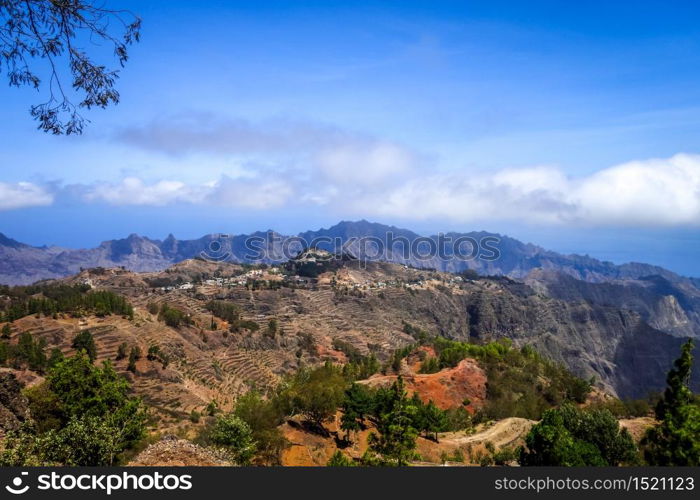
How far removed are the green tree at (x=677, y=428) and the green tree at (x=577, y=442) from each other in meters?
2.37

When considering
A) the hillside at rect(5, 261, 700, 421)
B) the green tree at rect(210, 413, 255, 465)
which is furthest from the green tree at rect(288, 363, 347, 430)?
the hillside at rect(5, 261, 700, 421)

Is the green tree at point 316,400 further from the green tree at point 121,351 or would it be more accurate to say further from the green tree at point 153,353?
the green tree at point 121,351

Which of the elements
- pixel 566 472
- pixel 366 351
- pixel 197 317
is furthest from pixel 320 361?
pixel 566 472

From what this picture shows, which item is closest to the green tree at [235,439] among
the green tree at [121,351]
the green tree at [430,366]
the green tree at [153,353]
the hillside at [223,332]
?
the hillside at [223,332]

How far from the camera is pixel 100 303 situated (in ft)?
335

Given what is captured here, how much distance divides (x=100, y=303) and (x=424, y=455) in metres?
87.7

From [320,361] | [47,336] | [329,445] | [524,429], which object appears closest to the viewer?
[329,445]

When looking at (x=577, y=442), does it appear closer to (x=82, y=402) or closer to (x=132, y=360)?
(x=82, y=402)

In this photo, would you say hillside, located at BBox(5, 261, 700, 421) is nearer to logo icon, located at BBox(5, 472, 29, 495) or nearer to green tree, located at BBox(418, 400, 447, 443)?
green tree, located at BBox(418, 400, 447, 443)

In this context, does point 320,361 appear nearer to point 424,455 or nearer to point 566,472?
point 424,455

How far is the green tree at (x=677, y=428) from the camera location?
2709cm

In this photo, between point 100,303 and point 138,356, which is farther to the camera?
point 100,303

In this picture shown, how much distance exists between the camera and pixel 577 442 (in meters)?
30.4

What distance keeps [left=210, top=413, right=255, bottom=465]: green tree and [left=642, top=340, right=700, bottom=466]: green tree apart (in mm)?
26582
